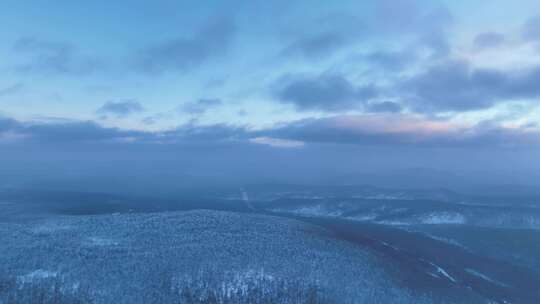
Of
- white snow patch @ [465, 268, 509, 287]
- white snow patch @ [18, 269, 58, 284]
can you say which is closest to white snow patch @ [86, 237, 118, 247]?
white snow patch @ [18, 269, 58, 284]

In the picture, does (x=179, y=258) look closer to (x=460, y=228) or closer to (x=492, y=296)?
(x=492, y=296)

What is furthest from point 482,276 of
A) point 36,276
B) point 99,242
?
point 36,276

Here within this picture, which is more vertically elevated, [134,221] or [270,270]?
[134,221]

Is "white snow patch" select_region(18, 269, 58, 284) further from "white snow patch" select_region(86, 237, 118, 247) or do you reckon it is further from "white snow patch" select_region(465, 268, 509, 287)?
"white snow patch" select_region(465, 268, 509, 287)

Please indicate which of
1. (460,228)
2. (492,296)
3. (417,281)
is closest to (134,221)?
(417,281)

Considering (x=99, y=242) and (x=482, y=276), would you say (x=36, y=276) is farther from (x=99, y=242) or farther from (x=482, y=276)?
(x=482, y=276)

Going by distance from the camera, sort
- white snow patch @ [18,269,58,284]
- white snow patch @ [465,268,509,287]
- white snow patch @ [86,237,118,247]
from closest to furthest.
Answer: white snow patch @ [18,269,58,284]
white snow patch @ [86,237,118,247]
white snow patch @ [465,268,509,287]

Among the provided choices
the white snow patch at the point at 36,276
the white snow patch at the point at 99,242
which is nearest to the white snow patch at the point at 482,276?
the white snow patch at the point at 99,242

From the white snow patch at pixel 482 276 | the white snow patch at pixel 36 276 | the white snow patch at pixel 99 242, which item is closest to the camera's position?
the white snow patch at pixel 36 276

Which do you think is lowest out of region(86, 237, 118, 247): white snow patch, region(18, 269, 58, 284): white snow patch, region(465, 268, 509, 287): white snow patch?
region(465, 268, 509, 287): white snow patch

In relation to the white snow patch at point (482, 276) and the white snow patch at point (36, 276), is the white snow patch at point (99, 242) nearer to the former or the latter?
the white snow patch at point (36, 276)

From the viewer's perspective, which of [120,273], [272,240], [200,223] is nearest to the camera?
[120,273]
